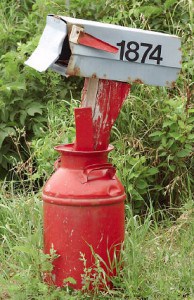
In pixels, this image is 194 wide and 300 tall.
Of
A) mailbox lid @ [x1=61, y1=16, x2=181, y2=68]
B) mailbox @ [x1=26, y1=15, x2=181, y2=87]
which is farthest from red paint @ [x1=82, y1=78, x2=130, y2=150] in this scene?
mailbox lid @ [x1=61, y1=16, x2=181, y2=68]

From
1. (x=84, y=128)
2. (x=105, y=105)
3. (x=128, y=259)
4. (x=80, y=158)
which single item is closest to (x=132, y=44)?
(x=105, y=105)

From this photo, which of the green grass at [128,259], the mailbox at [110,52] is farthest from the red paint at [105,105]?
the green grass at [128,259]

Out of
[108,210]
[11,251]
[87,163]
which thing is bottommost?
[11,251]

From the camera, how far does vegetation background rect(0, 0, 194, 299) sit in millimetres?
4566

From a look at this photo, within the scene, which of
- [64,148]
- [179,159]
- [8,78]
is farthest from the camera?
[8,78]

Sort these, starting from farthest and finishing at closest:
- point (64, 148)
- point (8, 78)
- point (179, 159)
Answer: point (8, 78) < point (179, 159) < point (64, 148)

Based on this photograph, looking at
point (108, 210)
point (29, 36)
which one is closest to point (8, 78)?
point (29, 36)

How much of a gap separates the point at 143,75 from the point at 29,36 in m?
3.66

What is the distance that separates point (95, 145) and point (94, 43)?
0.65 metres

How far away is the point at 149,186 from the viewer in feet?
19.9

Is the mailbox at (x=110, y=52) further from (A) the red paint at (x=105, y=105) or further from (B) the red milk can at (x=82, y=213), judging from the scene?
(B) the red milk can at (x=82, y=213)

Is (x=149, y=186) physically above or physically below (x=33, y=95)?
below

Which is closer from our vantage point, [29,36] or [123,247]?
[123,247]

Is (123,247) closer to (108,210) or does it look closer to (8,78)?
(108,210)
